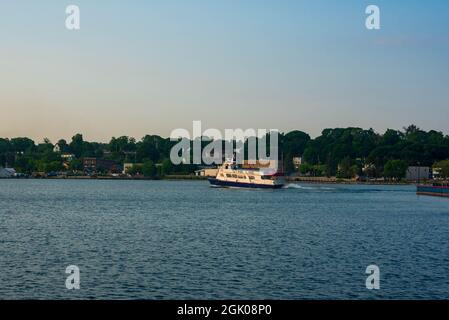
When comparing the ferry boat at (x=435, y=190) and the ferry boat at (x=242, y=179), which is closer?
the ferry boat at (x=435, y=190)

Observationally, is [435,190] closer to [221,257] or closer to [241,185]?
[241,185]

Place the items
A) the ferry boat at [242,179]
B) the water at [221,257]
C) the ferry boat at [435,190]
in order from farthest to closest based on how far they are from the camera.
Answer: the ferry boat at [242,179] < the ferry boat at [435,190] < the water at [221,257]

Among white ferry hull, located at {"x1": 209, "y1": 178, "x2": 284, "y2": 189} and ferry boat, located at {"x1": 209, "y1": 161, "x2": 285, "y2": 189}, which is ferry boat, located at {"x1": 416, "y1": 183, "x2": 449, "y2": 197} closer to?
white ferry hull, located at {"x1": 209, "y1": 178, "x2": 284, "y2": 189}

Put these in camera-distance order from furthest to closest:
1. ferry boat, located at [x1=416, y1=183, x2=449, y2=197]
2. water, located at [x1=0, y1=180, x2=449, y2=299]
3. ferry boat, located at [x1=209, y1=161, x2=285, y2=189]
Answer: ferry boat, located at [x1=209, y1=161, x2=285, y2=189] → ferry boat, located at [x1=416, y1=183, x2=449, y2=197] → water, located at [x1=0, y1=180, x2=449, y2=299]

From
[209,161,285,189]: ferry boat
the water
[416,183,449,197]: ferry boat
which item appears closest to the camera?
the water

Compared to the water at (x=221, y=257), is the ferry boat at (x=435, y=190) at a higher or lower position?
higher

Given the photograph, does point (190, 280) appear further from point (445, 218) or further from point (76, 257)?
point (445, 218)

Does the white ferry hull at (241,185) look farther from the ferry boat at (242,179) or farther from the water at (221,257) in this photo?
the water at (221,257)

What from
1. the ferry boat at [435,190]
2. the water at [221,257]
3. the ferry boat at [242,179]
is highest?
the ferry boat at [242,179]

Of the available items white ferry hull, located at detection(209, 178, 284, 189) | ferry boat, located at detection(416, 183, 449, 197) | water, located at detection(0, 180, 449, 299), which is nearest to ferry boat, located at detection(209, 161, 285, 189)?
white ferry hull, located at detection(209, 178, 284, 189)

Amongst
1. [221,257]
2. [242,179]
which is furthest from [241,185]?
[221,257]

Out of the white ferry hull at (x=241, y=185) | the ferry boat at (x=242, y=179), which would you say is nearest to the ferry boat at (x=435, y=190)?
the white ferry hull at (x=241, y=185)

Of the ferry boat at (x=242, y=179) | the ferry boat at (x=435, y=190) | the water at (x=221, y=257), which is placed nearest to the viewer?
the water at (x=221, y=257)

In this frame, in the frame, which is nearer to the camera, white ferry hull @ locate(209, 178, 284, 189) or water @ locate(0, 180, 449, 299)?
water @ locate(0, 180, 449, 299)
